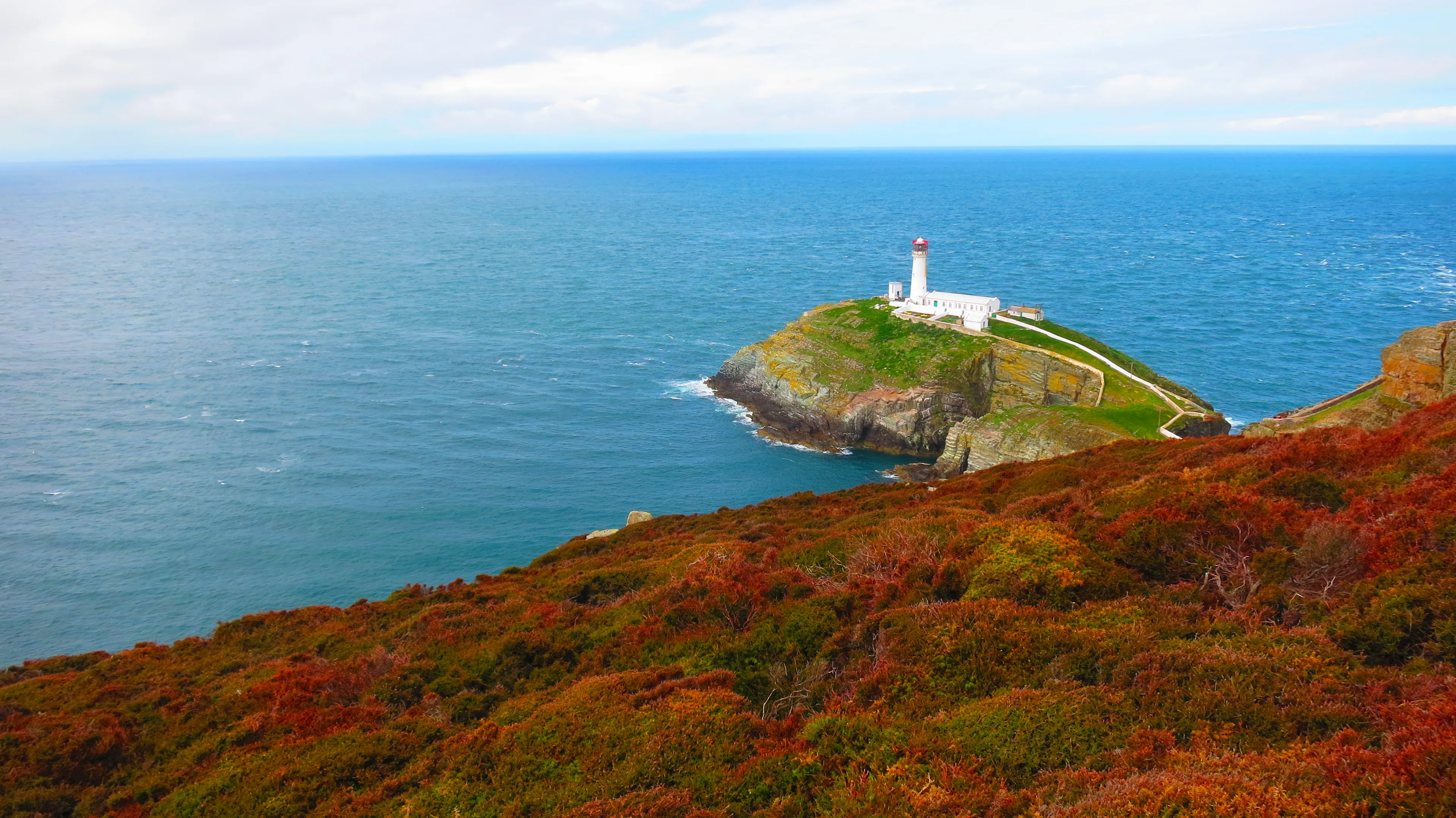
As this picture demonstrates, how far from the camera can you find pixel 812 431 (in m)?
69.1

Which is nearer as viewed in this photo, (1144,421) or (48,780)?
(48,780)

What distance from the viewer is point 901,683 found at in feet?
52.2

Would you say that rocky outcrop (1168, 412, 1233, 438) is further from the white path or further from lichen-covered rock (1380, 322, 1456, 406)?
lichen-covered rock (1380, 322, 1456, 406)

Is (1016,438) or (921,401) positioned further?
(921,401)

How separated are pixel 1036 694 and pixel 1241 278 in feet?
422

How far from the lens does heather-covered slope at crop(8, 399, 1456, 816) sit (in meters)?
12.5

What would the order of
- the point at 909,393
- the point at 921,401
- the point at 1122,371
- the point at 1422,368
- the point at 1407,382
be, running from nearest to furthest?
1. the point at 1422,368
2. the point at 1407,382
3. the point at 1122,371
4. the point at 921,401
5. the point at 909,393

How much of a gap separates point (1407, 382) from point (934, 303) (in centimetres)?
4110

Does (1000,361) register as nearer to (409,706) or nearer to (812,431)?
(812,431)

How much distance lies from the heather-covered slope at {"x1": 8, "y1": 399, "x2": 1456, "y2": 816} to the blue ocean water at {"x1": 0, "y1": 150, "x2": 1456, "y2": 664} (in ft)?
82.6

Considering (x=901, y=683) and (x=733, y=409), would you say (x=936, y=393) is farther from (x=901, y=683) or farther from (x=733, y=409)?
(x=901, y=683)

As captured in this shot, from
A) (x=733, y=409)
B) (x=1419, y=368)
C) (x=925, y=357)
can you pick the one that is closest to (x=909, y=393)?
(x=925, y=357)

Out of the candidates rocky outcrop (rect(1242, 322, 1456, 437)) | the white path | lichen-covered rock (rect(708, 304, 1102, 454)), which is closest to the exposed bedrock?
lichen-covered rock (rect(708, 304, 1102, 454))

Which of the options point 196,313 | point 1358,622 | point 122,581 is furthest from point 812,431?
point 196,313
